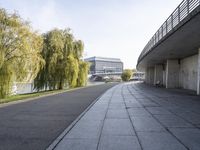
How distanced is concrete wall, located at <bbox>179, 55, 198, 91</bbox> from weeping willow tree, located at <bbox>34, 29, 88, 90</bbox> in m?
14.4

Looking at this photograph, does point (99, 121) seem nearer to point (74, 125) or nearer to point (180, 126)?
point (74, 125)

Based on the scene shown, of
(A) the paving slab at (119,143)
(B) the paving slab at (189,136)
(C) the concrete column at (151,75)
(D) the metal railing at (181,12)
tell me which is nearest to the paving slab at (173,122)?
(B) the paving slab at (189,136)

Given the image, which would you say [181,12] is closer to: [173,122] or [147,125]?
[173,122]

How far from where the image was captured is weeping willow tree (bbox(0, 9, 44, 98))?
62.6 feet

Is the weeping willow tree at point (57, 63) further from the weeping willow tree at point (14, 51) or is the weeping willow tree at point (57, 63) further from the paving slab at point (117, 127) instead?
the paving slab at point (117, 127)

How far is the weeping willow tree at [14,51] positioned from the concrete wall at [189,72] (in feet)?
65.0

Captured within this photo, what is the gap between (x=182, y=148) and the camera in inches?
238

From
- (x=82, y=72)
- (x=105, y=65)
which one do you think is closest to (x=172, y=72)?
(x=82, y=72)

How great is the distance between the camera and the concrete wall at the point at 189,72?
104 feet

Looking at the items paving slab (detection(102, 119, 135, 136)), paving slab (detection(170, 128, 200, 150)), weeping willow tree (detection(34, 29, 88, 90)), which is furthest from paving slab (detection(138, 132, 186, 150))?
weeping willow tree (detection(34, 29, 88, 90))

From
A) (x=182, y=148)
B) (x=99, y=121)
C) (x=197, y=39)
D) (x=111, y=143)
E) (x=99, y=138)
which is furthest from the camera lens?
(x=197, y=39)

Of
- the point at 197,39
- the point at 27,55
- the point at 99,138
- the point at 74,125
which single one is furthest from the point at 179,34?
the point at 99,138

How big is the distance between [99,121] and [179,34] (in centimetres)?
1192

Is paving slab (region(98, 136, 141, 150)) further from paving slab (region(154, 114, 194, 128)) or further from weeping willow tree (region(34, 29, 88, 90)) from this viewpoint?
weeping willow tree (region(34, 29, 88, 90))
